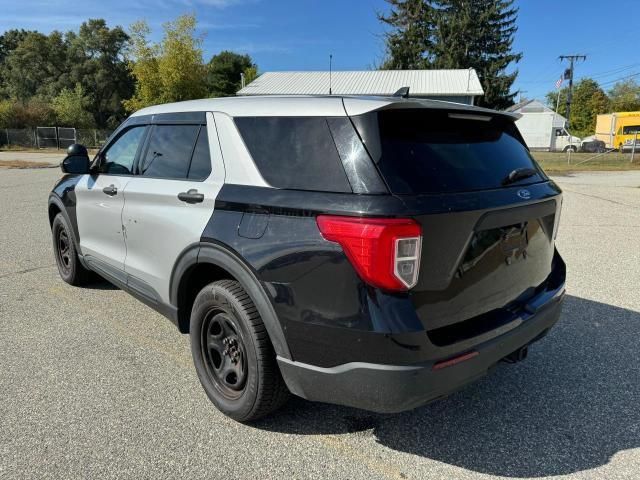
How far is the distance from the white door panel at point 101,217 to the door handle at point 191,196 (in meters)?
0.95

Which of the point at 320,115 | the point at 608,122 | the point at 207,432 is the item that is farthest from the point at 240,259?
the point at 608,122

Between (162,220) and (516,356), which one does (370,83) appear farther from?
(516,356)

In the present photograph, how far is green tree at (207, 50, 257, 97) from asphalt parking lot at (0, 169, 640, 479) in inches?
2318

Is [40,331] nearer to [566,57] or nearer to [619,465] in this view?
[619,465]

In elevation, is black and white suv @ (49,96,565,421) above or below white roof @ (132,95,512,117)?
below

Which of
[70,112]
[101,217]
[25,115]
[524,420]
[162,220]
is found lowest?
[524,420]

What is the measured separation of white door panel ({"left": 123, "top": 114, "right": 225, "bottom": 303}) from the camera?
2.74m

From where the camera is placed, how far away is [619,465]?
2.34 meters

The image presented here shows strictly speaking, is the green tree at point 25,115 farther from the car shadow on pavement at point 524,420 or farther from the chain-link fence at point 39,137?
the car shadow on pavement at point 524,420

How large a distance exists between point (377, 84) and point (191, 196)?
113 ft

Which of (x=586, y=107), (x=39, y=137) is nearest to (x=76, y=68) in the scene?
(x=39, y=137)

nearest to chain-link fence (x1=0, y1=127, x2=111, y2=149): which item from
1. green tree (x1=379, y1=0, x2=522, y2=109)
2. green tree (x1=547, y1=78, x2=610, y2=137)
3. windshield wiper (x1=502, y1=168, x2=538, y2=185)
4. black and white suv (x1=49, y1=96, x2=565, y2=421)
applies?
green tree (x1=379, y1=0, x2=522, y2=109)

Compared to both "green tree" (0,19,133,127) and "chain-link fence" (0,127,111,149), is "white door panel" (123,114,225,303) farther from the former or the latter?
"green tree" (0,19,133,127)

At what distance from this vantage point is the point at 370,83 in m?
35.4
